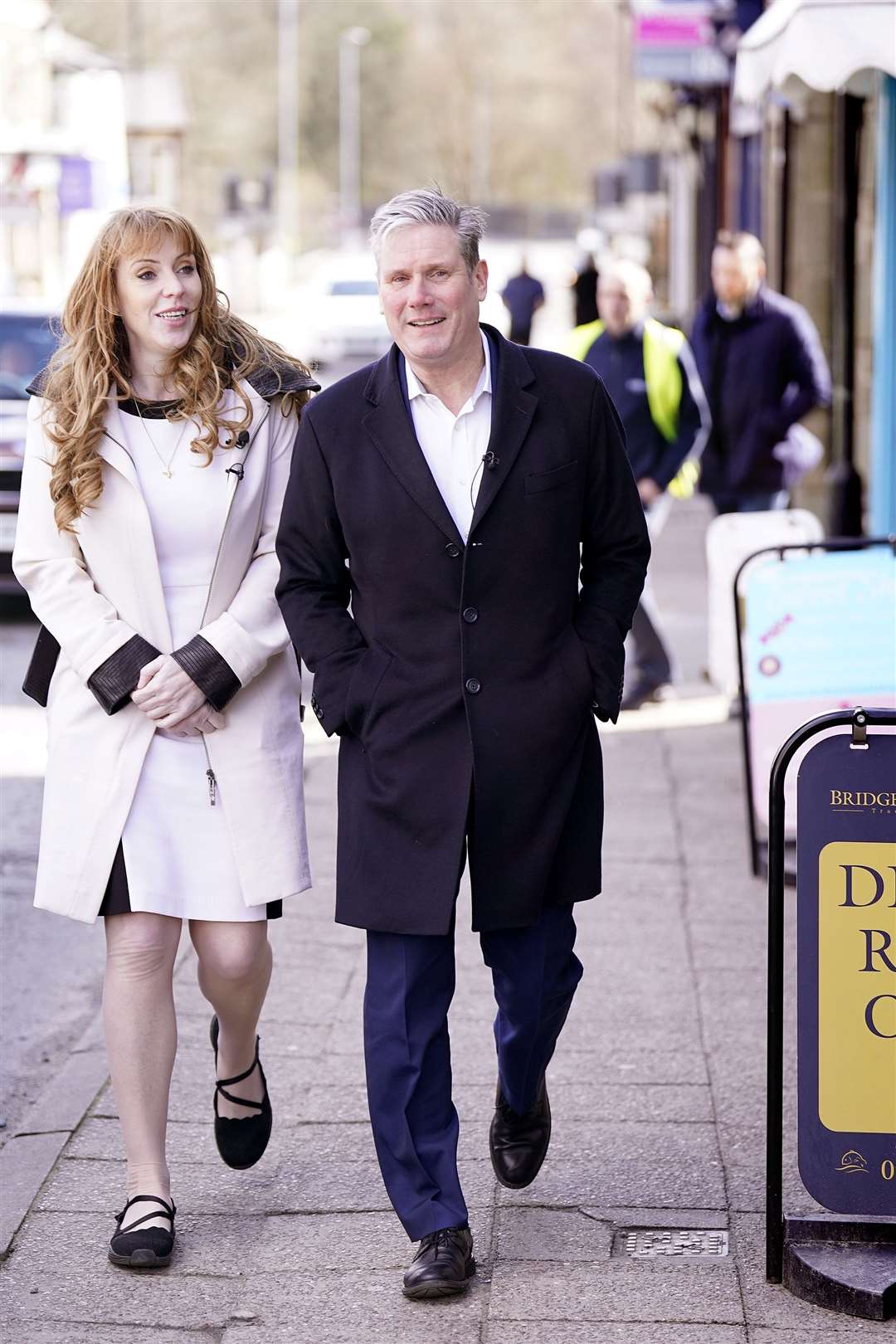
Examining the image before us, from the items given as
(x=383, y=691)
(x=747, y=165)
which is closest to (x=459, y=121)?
(x=747, y=165)

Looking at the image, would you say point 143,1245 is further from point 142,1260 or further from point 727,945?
point 727,945

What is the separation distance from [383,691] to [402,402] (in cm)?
53

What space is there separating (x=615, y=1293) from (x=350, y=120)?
10083 centimetres

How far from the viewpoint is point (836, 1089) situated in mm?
3803

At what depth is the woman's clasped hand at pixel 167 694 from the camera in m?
4.00

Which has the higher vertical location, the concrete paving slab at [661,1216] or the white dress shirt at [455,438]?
the white dress shirt at [455,438]

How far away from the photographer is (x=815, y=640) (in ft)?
21.2

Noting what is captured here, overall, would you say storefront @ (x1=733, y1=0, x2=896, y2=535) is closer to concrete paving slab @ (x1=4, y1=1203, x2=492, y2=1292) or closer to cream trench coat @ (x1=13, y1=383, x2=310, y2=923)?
cream trench coat @ (x1=13, y1=383, x2=310, y2=923)

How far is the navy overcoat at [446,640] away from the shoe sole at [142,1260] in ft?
2.46

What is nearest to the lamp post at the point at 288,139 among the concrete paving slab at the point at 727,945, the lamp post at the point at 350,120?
the lamp post at the point at 350,120

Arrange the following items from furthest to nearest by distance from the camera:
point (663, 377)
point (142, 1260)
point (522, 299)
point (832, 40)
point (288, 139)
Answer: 1. point (288, 139)
2. point (522, 299)
3. point (663, 377)
4. point (832, 40)
5. point (142, 1260)

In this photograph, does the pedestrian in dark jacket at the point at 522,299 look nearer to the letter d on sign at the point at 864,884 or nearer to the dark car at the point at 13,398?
the dark car at the point at 13,398

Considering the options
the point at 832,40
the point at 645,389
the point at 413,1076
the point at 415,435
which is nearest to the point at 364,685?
the point at 415,435

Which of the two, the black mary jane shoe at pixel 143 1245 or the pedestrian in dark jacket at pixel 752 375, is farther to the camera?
the pedestrian in dark jacket at pixel 752 375
